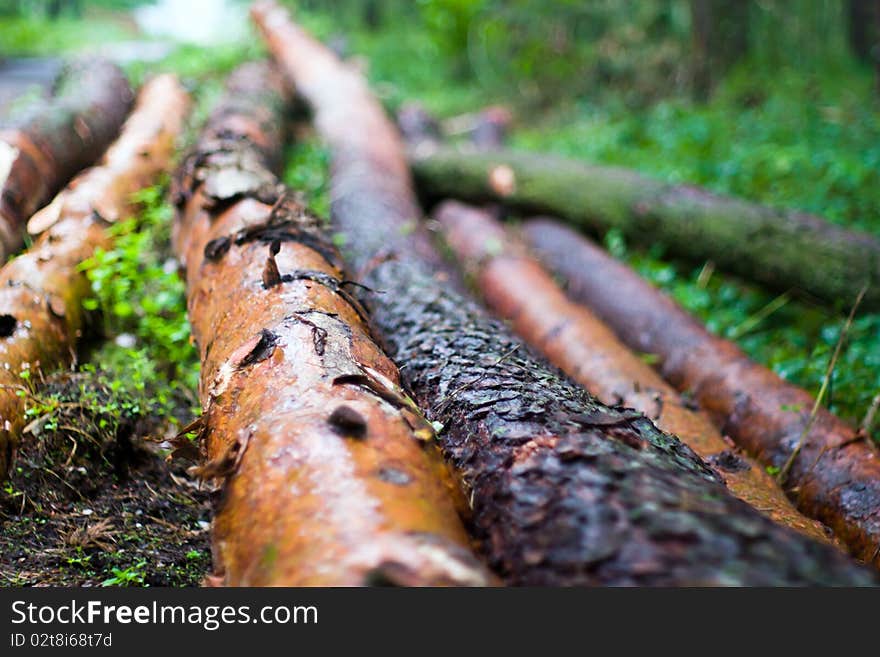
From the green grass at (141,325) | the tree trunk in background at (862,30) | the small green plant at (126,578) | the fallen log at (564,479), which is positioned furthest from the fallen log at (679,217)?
the tree trunk in background at (862,30)

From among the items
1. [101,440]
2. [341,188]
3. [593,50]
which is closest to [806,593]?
[101,440]

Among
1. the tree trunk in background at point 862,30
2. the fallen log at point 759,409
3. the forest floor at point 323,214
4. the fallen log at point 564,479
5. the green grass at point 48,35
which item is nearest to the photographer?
the fallen log at point 564,479

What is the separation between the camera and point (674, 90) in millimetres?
9031

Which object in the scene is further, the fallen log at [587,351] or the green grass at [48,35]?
the green grass at [48,35]

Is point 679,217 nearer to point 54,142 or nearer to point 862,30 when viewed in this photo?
point 54,142

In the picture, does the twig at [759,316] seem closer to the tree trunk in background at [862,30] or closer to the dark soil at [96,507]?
the dark soil at [96,507]

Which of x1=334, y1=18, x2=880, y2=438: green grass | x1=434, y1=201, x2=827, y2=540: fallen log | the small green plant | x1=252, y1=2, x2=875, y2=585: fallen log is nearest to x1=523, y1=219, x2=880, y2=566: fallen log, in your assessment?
x1=434, y1=201, x2=827, y2=540: fallen log

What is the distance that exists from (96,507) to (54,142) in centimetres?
295

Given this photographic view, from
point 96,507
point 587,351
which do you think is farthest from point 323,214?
point 96,507

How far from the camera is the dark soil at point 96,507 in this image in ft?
6.79

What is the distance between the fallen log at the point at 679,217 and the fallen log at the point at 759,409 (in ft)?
2.42

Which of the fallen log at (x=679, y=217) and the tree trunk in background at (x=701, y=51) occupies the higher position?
the tree trunk in background at (x=701, y=51)

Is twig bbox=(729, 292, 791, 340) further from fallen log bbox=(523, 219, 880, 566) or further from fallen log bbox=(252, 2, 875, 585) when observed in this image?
fallen log bbox=(252, 2, 875, 585)

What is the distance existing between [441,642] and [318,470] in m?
0.47
